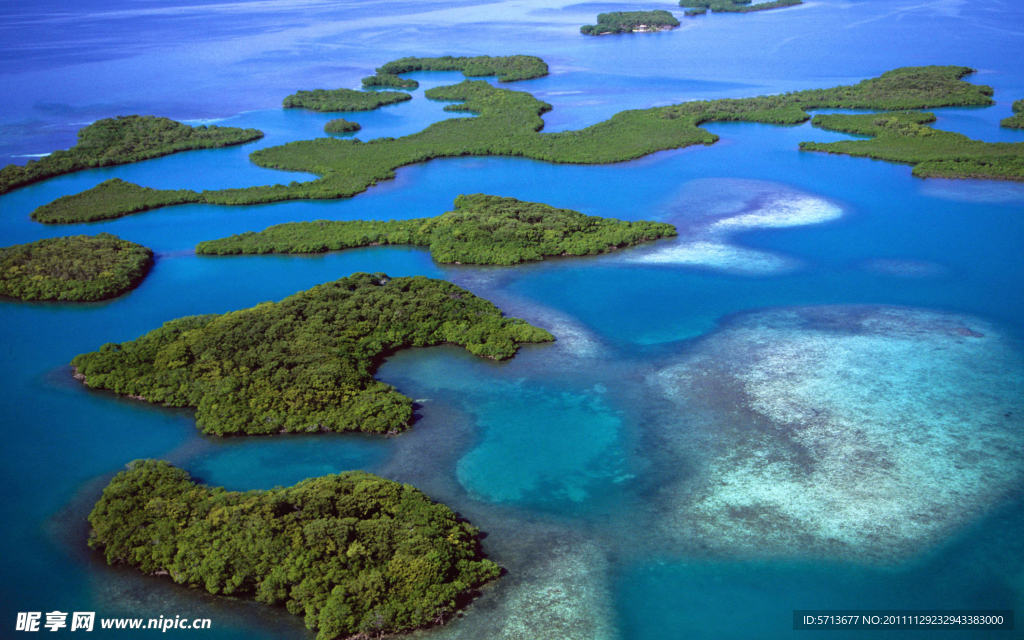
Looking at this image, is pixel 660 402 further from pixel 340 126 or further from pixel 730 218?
pixel 340 126

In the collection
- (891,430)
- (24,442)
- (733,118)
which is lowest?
(24,442)

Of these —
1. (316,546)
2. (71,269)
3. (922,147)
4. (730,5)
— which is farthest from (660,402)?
(730,5)

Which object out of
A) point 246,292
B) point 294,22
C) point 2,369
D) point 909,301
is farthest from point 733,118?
point 294,22

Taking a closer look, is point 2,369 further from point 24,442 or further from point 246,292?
point 246,292

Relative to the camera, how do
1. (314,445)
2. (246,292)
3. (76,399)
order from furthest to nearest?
(246,292) < (76,399) < (314,445)

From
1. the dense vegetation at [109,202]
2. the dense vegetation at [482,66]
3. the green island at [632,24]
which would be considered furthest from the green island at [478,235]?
the green island at [632,24]

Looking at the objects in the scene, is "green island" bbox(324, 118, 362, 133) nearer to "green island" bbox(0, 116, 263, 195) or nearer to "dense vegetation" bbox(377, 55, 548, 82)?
"green island" bbox(0, 116, 263, 195)

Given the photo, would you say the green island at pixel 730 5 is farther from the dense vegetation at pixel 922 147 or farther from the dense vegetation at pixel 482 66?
the dense vegetation at pixel 922 147
